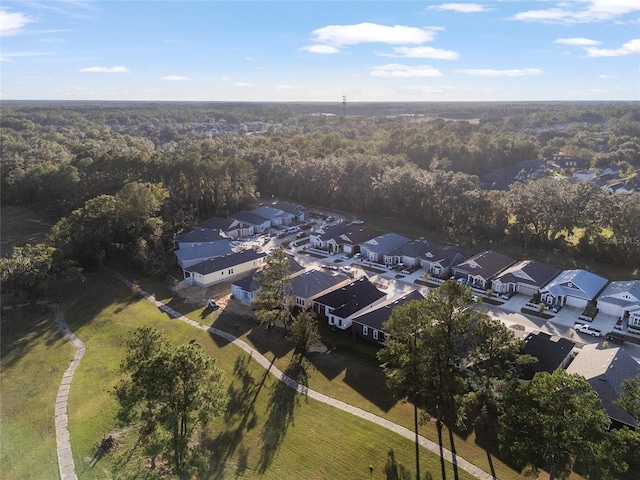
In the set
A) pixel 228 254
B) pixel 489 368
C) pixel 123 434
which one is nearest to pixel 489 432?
pixel 489 368

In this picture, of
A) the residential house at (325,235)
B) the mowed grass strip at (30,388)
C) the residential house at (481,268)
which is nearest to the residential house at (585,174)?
the residential house at (481,268)

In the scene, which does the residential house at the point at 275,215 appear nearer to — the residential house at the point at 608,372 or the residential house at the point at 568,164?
the residential house at the point at 608,372

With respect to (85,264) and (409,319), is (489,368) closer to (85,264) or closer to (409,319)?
(409,319)

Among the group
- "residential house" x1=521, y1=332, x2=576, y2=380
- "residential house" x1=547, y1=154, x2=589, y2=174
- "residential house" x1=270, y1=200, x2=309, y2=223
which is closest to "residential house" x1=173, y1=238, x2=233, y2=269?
"residential house" x1=270, y1=200, x2=309, y2=223

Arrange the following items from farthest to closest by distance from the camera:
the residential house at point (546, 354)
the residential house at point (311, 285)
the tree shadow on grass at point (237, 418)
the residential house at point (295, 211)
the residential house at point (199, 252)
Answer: the residential house at point (295, 211)
the residential house at point (199, 252)
the residential house at point (311, 285)
the residential house at point (546, 354)
the tree shadow on grass at point (237, 418)

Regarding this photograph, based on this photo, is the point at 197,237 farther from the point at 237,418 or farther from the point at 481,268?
the point at 481,268
